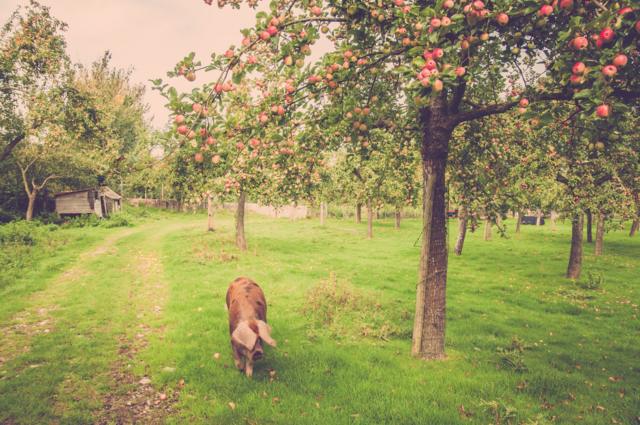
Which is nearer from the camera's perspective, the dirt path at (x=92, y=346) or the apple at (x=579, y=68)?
the apple at (x=579, y=68)

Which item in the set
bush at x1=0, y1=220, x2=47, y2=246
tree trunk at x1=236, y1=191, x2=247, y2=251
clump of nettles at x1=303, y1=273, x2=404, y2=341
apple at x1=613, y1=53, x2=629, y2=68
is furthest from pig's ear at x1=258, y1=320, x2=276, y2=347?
bush at x1=0, y1=220, x2=47, y2=246

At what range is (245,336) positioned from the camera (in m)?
6.89

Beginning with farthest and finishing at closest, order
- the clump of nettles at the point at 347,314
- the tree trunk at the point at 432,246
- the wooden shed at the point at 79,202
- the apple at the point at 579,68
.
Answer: the wooden shed at the point at 79,202, the clump of nettles at the point at 347,314, the tree trunk at the point at 432,246, the apple at the point at 579,68

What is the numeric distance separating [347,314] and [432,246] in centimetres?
436

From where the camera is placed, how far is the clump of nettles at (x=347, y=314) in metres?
9.59

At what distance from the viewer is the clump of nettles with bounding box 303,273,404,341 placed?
9.59 m

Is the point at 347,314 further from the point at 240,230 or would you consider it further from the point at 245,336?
the point at 240,230

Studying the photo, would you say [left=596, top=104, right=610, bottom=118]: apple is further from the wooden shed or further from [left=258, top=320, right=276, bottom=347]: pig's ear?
the wooden shed

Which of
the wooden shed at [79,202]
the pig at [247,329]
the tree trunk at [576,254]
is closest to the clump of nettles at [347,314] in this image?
the pig at [247,329]

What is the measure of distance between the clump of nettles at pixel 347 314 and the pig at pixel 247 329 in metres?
2.00

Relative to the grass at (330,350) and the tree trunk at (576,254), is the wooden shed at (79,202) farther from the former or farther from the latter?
the tree trunk at (576,254)

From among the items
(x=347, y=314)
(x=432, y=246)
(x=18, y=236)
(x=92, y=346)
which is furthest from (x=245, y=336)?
(x=18, y=236)

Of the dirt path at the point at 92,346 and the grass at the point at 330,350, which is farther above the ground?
the grass at the point at 330,350

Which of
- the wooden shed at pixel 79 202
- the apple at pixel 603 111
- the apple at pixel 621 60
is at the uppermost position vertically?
the apple at pixel 621 60
